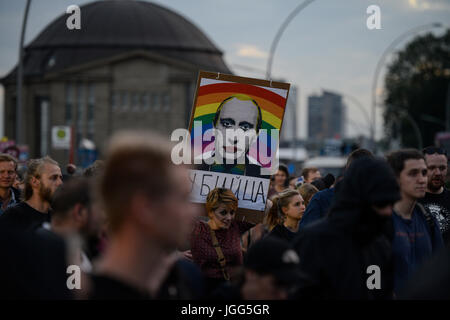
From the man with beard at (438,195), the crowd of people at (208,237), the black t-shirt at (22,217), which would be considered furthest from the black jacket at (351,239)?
the man with beard at (438,195)

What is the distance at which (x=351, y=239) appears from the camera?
4.16 metres

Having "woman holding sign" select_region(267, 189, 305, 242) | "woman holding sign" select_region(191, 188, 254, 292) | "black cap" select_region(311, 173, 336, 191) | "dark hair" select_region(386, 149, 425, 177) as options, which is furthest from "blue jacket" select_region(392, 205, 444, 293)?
"black cap" select_region(311, 173, 336, 191)

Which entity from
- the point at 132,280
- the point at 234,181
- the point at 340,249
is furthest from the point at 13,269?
the point at 234,181

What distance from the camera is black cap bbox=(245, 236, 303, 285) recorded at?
3.68m

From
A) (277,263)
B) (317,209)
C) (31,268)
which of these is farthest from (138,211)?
(317,209)

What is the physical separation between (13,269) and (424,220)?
3184mm

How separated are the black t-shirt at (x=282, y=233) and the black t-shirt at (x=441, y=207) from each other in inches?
51.5

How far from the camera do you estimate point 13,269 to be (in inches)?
133

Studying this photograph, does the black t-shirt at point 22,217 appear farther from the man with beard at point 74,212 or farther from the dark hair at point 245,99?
the dark hair at point 245,99

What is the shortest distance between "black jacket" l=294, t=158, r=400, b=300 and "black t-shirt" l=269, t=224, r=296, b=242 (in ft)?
10.1

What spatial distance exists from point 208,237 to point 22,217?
5.18ft

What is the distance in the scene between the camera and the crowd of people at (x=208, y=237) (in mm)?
2623

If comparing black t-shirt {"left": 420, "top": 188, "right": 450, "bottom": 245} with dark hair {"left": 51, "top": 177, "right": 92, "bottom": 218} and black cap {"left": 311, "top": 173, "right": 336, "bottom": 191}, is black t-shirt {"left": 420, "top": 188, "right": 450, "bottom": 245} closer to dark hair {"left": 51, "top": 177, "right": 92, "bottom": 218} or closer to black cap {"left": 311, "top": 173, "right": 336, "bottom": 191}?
black cap {"left": 311, "top": 173, "right": 336, "bottom": 191}
